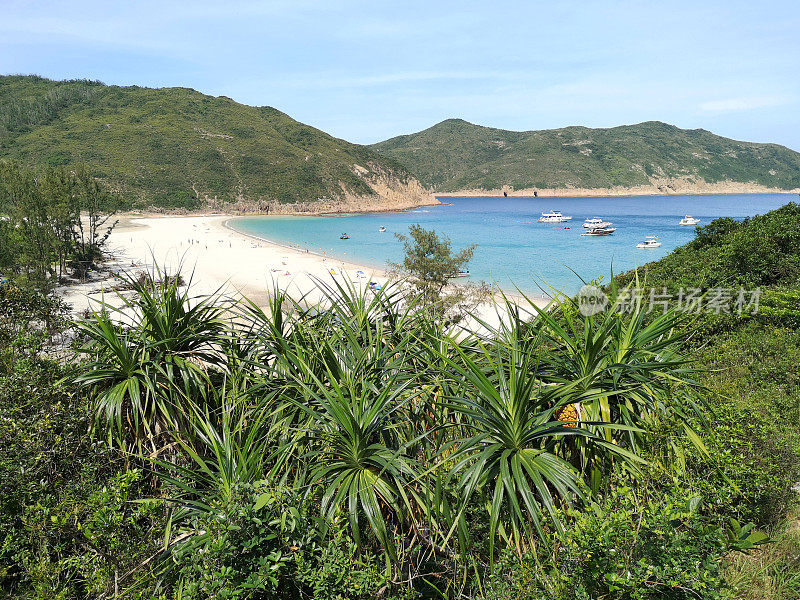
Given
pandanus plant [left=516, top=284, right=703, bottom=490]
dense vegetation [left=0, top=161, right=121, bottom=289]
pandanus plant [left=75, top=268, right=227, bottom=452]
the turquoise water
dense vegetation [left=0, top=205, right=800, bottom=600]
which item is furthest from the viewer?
the turquoise water

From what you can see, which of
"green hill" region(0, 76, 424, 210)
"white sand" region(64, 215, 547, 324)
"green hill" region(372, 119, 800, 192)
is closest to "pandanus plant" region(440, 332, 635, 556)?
"white sand" region(64, 215, 547, 324)

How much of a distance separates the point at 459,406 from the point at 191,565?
1804mm

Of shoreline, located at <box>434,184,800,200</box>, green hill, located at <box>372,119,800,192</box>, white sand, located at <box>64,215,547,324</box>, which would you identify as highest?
green hill, located at <box>372,119,800,192</box>

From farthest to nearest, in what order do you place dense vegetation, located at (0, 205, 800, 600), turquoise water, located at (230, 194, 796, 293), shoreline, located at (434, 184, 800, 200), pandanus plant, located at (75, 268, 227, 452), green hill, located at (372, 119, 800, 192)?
1. green hill, located at (372, 119, 800, 192)
2. shoreline, located at (434, 184, 800, 200)
3. turquoise water, located at (230, 194, 796, 293)
4. pandanus plant, located at (75, 268, 227, 452)
5. dense vegetation, located at (0, 205, 800, 600)

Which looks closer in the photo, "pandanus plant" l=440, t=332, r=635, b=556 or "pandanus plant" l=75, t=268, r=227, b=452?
"pandanus plant" l=440, t=332, r=635, b=556

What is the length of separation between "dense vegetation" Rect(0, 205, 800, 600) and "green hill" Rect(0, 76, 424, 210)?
85.3 m

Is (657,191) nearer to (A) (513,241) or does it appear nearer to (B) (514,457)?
(A) (513,241)

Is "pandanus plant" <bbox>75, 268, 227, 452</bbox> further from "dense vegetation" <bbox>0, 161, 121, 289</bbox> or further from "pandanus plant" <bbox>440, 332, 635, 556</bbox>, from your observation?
"dense vegetation" <bbox>0, 161, 121, 289</bbox>

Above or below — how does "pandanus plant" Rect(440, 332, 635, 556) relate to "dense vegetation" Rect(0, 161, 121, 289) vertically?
below

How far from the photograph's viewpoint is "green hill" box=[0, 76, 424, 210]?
84750 mm

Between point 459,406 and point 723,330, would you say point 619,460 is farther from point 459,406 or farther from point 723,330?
point 723,330

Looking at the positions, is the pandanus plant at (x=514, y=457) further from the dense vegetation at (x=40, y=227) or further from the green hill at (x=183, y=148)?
the green hill at (x=183, y=148)

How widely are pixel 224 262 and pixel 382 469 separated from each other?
127ft

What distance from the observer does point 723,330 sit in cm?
815
